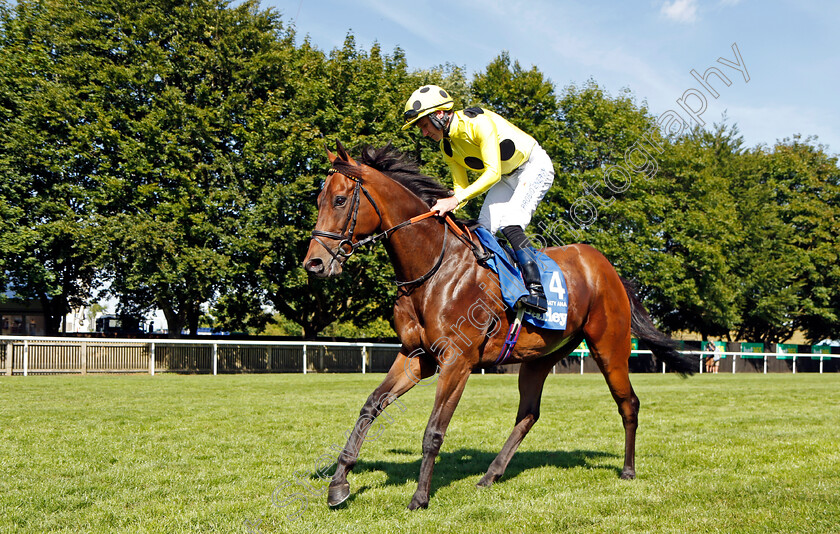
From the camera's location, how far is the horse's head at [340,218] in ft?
15.6

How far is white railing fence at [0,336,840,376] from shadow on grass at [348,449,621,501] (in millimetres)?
17232

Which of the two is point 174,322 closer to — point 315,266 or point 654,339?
point 654,339

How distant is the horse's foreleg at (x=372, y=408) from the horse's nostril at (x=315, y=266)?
116 centimetres

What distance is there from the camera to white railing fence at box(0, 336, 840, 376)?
821 inches

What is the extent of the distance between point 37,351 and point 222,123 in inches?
413

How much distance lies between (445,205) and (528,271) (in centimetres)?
94

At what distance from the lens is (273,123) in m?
25.5

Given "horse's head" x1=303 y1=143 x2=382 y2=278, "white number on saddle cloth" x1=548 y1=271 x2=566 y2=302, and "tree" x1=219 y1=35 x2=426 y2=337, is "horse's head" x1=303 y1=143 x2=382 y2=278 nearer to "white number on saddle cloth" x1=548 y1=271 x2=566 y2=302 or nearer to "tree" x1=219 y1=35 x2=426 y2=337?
"white number on saddle cloth" x1=548 y1=271 x2=566 y2=302

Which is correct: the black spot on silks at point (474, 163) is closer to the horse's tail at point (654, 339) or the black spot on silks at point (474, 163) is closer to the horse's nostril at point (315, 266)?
the horse's nostril at point (315, 266)

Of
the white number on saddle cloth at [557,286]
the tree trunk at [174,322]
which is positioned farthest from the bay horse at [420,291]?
the tree trunk at [174,322]

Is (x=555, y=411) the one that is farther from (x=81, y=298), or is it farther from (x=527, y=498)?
(x=81, y=298)

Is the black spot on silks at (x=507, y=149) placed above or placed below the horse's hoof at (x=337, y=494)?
above

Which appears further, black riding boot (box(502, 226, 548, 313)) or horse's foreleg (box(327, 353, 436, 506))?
black riding boot (box(502, 226, 548, 313))

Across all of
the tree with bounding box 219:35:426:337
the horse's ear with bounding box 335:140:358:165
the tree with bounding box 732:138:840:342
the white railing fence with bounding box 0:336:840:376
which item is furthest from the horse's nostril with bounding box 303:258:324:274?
the tree with bounding box 732:138:840:342
